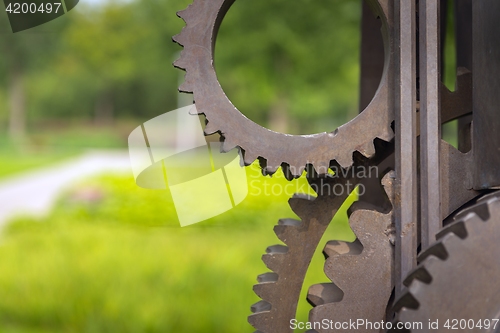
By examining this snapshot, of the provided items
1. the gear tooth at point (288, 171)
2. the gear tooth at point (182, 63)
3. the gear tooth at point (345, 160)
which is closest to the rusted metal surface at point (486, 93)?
the gear tooth at point (345, 160)

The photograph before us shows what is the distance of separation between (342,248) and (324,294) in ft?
0.33

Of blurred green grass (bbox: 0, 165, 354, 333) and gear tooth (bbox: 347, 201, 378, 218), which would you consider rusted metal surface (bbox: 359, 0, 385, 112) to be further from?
blurred green grass (bbox: 0, 165, 354, 333)

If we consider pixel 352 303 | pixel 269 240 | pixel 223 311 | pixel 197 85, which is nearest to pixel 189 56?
pixel 197 85

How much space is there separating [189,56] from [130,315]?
2007 millimetres

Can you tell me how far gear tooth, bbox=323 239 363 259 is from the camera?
1.07 metres

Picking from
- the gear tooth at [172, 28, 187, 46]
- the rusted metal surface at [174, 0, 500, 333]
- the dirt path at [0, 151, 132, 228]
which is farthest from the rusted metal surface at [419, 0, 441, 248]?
the dirt path at [0, 151, 132, 228]

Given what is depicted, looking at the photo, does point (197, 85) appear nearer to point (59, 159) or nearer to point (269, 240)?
point (269, 240)

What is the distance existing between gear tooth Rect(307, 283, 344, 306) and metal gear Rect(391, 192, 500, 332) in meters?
0.22

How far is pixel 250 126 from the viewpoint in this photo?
1.01 meters

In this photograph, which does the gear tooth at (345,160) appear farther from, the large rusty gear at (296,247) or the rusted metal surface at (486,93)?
the rusted metal surface at (486,93)

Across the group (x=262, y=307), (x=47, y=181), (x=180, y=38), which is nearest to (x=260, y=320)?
(x=262, y=307)

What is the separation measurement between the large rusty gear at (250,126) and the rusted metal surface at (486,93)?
6.6 inches

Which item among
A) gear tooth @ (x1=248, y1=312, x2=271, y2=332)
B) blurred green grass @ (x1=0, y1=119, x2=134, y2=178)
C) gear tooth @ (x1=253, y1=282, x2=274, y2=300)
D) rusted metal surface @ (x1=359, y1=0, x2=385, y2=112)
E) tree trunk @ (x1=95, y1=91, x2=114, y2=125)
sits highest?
tree trunk @ (x1=95, y1=91, x2=114, y2=125)

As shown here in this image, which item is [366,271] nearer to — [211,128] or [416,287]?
[416,287]
